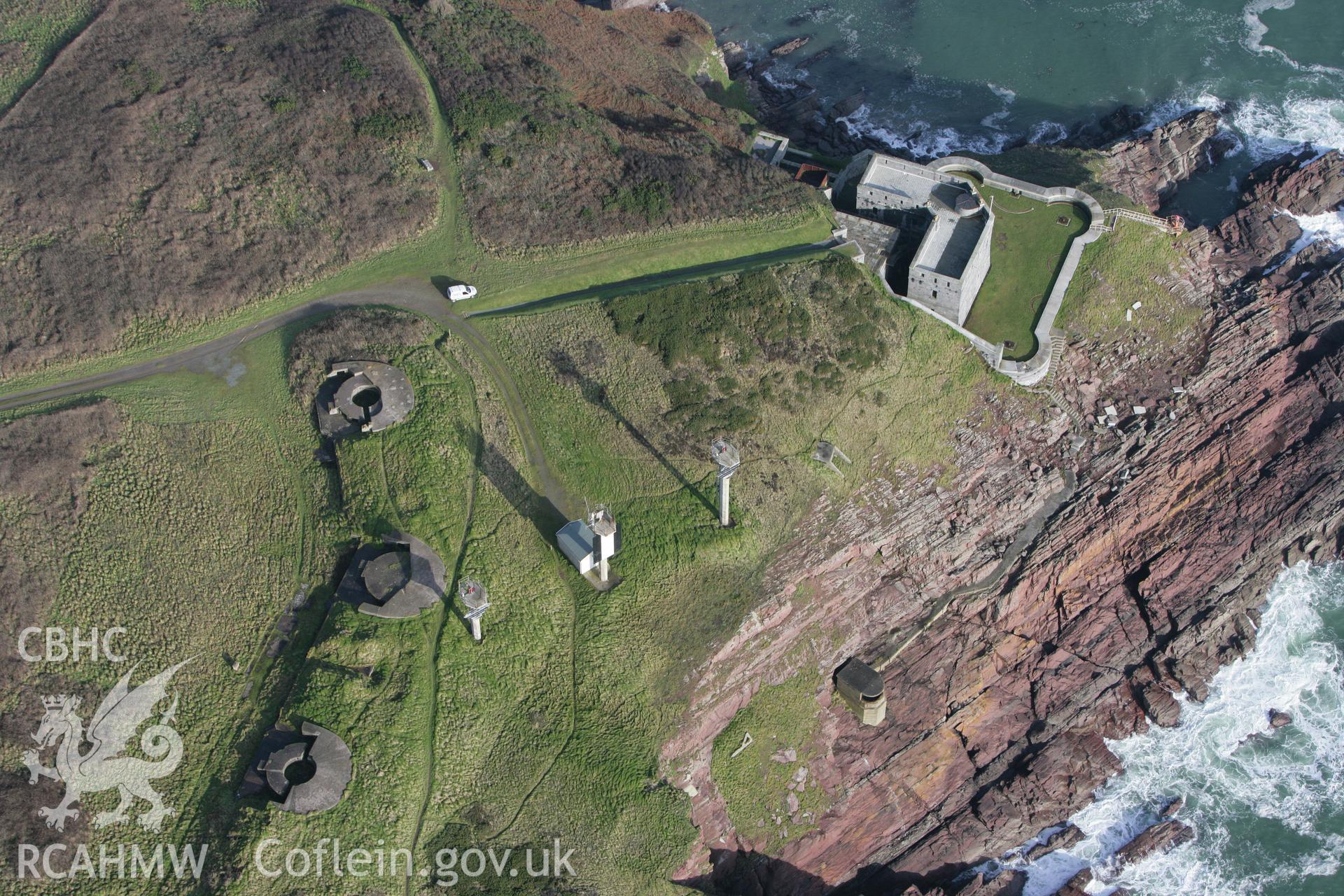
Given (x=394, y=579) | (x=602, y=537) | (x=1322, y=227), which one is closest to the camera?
(x=394, y=579)

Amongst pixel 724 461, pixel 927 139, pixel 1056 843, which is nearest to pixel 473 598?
pixel 724 461

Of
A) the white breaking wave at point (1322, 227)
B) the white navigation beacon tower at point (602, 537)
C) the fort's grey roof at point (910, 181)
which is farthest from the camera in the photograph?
the white breaking wave at point (1322, 227)

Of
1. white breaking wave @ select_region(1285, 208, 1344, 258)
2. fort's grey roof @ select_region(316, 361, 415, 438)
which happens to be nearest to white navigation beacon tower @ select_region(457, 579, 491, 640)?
fort's grey roof @ select_region(316, 361, 415, 438)

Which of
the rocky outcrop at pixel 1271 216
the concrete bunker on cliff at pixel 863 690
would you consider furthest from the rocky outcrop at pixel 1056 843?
the rocky outcrop at pixel 1271 216

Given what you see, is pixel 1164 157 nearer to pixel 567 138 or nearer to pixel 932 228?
pixel 932 228

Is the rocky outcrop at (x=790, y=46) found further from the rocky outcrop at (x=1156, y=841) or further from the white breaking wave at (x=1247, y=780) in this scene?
the rocky outcrop at (x=1156, y=841)
